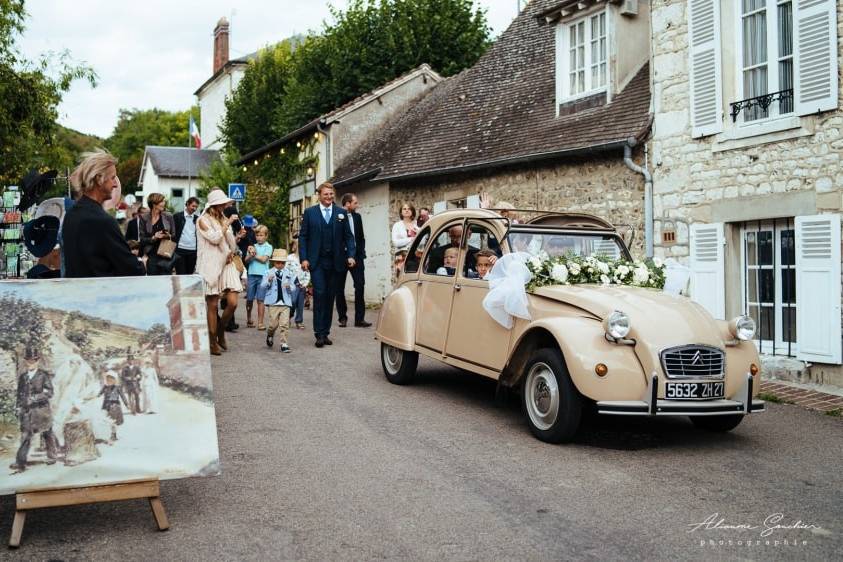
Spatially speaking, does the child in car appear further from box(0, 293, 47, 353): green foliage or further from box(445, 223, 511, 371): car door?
box(0, 293, 47, 353): green foliage

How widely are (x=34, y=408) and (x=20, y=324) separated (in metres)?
0.44

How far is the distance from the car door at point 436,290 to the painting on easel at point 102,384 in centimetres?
367

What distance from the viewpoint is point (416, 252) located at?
29.6 ft

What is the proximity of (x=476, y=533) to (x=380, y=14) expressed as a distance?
27.0 meters

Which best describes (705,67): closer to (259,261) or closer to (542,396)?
(542,396)

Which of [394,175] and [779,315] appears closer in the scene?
[779,315]

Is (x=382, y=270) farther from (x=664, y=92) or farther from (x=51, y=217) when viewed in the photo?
(x=51, y=217)

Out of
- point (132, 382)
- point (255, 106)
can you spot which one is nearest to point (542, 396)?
point (132, 382)

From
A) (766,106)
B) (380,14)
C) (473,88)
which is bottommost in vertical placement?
(766,106)

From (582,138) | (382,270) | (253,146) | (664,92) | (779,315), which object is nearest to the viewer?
(779,315)

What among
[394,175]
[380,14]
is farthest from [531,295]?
[380,14]

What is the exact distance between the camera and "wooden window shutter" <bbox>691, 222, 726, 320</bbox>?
11.1 metres

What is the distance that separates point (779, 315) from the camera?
10.5 m

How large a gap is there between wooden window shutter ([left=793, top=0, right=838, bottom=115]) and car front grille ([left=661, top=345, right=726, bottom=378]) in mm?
4975
